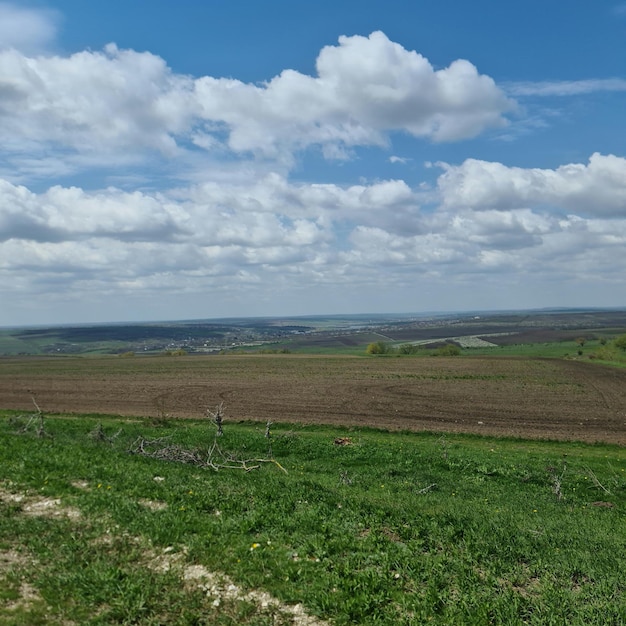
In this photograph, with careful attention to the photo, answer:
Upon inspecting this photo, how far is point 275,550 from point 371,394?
42343mm

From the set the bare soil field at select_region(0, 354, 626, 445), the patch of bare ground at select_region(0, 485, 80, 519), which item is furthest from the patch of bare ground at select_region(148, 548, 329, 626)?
the bare soil field at select_region(0, 354, 626, 445)

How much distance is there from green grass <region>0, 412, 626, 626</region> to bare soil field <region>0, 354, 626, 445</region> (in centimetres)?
2195

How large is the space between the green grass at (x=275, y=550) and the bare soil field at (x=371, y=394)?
72.0 ft

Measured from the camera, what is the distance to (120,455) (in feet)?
55.2

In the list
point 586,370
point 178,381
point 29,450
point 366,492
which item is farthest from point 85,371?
point 586,370

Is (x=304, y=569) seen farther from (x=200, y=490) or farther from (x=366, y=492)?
(x=366, y=492)

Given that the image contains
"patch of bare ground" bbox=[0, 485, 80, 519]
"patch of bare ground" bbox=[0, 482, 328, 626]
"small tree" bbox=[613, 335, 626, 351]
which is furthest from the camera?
"small tree" bbox=[613, 335, 626, 351]

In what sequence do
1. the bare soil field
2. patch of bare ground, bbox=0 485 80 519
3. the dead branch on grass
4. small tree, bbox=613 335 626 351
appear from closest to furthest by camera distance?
patch of bare ground, bbox=0 485 80 519 < the dead branch on grass < the bare soil field < small tree, bbox=613 335 626 351

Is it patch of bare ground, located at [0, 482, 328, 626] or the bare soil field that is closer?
patch of bare ground, located at [0, 482, 328, 626]

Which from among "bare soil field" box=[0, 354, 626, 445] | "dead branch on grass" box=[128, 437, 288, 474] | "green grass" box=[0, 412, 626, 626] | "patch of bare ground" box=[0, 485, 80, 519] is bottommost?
"bare soil field" box=[0, 354, 626, 445]

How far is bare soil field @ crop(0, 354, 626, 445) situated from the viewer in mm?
37781

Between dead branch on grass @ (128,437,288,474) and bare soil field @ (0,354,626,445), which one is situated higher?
dead branch on grass @ (128,437,288,474)

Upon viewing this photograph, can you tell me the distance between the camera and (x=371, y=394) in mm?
50500

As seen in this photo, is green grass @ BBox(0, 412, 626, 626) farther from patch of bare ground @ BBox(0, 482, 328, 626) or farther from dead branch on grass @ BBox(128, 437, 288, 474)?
dead branch on grass @ BBox(128, 437, 288, 474)
